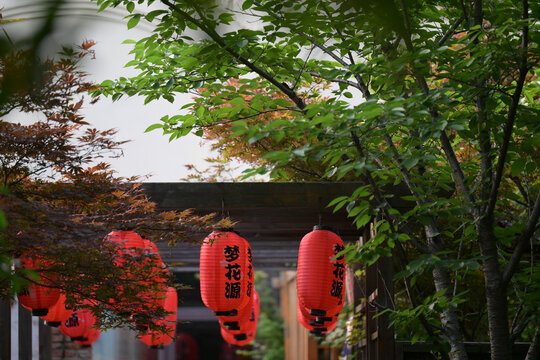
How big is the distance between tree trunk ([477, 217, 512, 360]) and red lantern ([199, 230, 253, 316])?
8.56 ft

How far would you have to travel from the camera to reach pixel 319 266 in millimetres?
6176

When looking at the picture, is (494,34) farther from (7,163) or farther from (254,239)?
(254,239)

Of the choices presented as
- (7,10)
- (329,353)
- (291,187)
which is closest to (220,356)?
(329,353)

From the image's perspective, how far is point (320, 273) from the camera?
243 inches

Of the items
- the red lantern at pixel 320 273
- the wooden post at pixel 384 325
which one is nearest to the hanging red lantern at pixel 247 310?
the red lantern at pixel 320 273

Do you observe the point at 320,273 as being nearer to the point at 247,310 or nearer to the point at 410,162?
the point at 247,310

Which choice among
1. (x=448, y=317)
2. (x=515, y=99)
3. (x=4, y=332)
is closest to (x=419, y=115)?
(x=515, y=99)

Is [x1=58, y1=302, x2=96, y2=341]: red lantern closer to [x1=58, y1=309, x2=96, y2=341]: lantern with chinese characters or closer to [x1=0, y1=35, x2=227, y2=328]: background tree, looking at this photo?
[x1=58, y1=309, x2=96, y2=341]: lantern with chinese characters

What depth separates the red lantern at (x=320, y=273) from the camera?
6.17m

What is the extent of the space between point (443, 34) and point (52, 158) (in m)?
2.80

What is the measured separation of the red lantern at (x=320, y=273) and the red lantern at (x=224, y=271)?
0.61m

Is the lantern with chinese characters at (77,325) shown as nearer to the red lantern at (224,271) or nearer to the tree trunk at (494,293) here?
the red lantern at (224,271)

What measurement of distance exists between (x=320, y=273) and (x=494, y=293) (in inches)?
93.5

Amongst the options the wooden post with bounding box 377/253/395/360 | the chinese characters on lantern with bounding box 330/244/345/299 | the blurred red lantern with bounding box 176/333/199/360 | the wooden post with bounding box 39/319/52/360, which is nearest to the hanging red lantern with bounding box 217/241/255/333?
the chinese characters on lantern with bounding box 330/244/345/299
